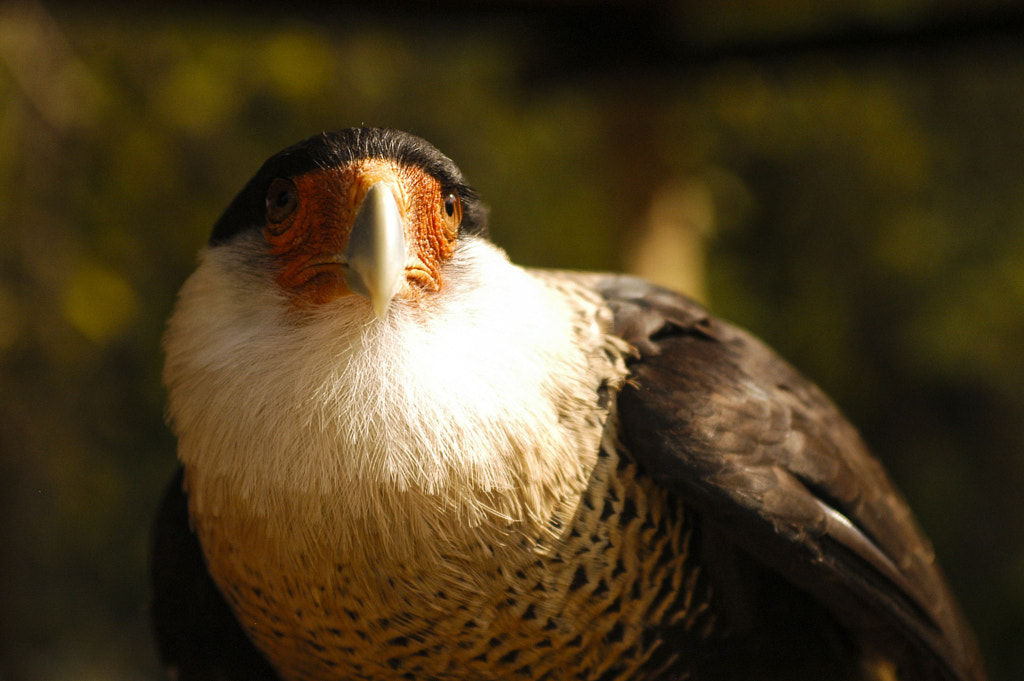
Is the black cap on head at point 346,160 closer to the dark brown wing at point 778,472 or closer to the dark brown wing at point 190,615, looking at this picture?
the dark brown wing at point 778,472

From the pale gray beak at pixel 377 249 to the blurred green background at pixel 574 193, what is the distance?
4.78 ft

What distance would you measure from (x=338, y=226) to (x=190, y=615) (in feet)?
3.39

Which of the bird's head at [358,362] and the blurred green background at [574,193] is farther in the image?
the blurred green background at [574,193]

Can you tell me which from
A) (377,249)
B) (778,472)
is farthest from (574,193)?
(377,249)

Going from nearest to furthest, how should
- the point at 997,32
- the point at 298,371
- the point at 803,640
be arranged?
the point at 298,371 → the point at 803,640 → the point at 997,32

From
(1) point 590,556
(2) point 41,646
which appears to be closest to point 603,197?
(1) point 590,556

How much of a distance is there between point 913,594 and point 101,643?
431cm

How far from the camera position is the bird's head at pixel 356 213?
1.21 meters

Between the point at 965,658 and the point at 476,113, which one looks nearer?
the point at 965,658

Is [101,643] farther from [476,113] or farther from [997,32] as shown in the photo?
[997,32]

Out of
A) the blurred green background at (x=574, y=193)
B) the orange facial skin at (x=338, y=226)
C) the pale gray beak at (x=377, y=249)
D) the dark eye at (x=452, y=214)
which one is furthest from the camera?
the blurred green background at (x=574, y=193)

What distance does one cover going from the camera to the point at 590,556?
4.83 ft

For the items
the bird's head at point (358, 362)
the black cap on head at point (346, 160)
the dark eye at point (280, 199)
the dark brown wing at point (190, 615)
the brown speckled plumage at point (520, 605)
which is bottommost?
the dark brown wing at point (190, 615)

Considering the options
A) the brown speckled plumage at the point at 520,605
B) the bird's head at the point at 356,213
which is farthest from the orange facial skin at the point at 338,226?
the brown speckled plumage at the point at 520,605
